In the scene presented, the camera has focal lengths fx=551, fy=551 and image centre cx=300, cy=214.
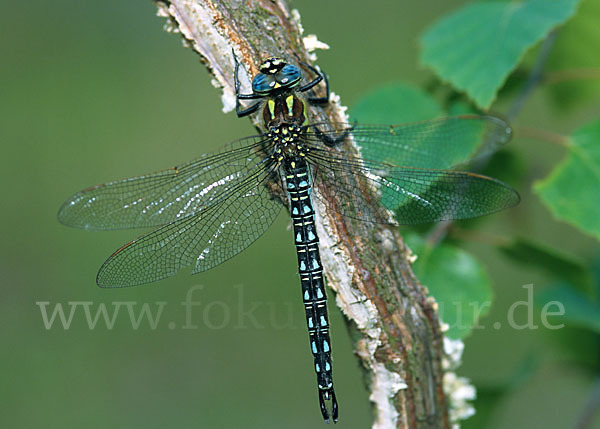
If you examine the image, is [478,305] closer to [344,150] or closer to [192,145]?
[344,150]

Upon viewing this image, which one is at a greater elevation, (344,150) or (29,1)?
(29,1)

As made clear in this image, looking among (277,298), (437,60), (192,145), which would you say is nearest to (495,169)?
(437,60)

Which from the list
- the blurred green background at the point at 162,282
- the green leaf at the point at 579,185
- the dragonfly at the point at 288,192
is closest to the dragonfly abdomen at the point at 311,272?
the dragonfly at the point at 288,192

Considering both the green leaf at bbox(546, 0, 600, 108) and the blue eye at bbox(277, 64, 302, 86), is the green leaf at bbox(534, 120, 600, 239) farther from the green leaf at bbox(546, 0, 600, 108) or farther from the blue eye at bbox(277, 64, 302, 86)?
the blue eye at bbox(277, 64, 302, 86)

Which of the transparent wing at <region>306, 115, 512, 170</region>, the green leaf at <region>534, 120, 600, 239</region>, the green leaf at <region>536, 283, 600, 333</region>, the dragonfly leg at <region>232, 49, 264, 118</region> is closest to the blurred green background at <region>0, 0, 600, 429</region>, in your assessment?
the green leaf at <region>536, 283, 600, 333</region>

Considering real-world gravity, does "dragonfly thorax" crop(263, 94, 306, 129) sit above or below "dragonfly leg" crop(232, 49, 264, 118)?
above

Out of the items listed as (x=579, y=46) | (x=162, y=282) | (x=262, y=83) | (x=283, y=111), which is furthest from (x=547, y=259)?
(x=162, y=282)

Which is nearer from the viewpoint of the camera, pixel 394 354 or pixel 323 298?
pixel 394 354
